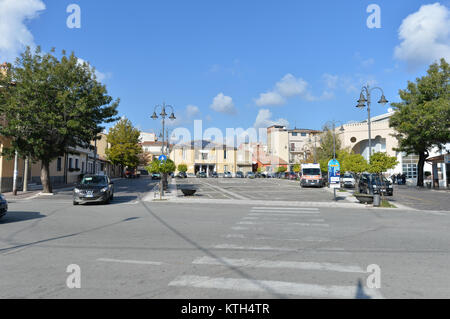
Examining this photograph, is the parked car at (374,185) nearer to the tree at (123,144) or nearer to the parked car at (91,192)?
the parked car at (91,192)

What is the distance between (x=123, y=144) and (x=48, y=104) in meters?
39.7

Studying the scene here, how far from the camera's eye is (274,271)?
220 inches

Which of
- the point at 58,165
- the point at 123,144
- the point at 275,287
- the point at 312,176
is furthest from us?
the point at 123,144

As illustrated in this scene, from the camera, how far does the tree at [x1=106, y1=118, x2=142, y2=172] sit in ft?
196

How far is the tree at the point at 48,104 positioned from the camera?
2091 cm

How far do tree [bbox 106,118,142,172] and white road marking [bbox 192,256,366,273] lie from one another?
2216 inches

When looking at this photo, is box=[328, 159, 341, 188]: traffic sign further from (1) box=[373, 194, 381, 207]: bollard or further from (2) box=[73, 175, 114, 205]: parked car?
(2) box=[73, 175, 114, 205]: parked car

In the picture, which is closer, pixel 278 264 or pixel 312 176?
pixel 278 264

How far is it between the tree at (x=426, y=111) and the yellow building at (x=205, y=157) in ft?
160

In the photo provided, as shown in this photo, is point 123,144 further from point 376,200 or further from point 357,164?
point 376,200

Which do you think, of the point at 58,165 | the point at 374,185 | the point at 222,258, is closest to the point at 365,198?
the point at 374,185

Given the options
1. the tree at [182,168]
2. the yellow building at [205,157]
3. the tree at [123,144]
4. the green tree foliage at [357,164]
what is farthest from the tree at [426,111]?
the yellow building at [205,157]

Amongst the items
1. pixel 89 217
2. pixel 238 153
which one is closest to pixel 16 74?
pixel 89 217

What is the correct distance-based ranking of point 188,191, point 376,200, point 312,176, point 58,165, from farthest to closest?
point 58,165 < point 312,176 < point 188,191 < point 376,200
